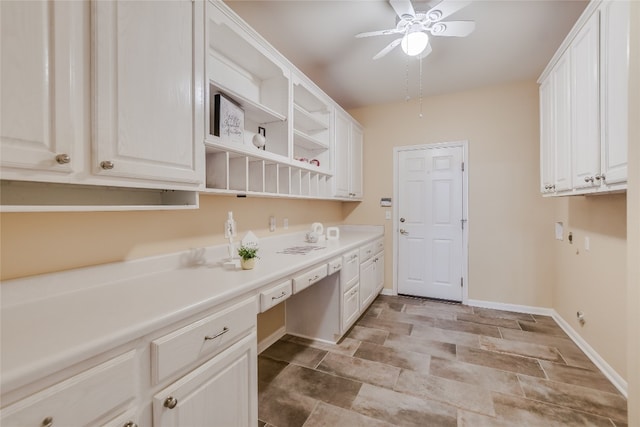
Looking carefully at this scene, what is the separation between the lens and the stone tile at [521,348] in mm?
2322

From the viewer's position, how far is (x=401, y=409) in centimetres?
173

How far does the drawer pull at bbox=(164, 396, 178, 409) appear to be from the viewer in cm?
98

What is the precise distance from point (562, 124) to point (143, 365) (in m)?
3.18

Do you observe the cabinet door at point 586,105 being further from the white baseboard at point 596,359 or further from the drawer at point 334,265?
the drawer at point 334,265

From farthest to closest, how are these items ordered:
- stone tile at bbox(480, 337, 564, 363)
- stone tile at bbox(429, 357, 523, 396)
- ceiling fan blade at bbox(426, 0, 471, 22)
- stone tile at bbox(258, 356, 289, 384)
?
stone tile at bbox(480, 337, 564, 363)
stone tile at bbox(258, 356, 289, 384)
stone tile at bbox(429, 357, 523, 396)
ceiling fan blade at bbox(426, 0, 471, 22)

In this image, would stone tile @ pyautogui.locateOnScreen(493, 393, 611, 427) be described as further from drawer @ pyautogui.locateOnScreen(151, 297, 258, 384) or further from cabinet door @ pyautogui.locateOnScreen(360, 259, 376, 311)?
drawer @ pyautogui.locateOnScreen(151, 297, 258, 384)

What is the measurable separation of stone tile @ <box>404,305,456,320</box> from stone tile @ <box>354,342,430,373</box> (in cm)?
93

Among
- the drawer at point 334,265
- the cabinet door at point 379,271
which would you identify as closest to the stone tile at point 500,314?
the cabinet door at point 379,271

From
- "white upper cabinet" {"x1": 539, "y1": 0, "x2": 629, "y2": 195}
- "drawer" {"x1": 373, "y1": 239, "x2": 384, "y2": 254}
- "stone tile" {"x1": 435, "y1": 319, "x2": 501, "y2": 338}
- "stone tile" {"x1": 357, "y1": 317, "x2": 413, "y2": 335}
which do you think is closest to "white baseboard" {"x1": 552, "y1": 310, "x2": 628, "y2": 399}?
"stone tile" {"x1": 435, "y1": 319, "x2": 501, "y2": 338}

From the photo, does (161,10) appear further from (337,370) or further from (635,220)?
(337,370)

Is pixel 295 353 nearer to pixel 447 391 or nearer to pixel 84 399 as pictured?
pixel 447 391

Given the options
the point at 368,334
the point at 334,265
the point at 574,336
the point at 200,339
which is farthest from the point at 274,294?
the point at 574,336

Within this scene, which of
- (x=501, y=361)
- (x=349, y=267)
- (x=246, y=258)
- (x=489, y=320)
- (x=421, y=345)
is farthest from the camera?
(x=489, y=320)

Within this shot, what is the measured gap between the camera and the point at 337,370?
214 cm
